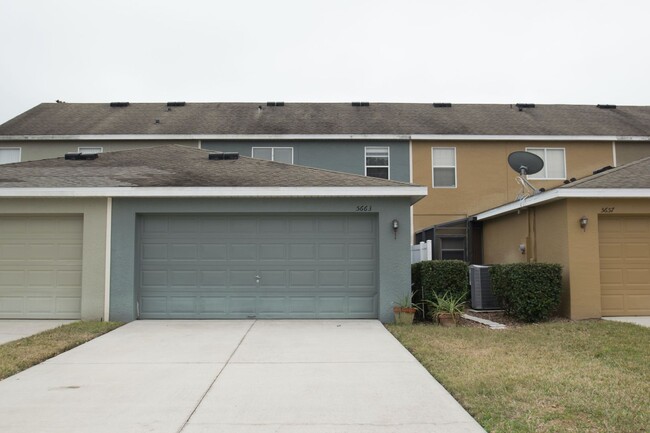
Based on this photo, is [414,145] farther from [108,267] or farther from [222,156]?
[108,267]

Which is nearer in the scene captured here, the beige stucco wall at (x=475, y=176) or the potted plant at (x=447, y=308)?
the potted plant at (x=447, y=308)

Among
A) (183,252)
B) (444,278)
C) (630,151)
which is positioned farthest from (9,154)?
(630,151)

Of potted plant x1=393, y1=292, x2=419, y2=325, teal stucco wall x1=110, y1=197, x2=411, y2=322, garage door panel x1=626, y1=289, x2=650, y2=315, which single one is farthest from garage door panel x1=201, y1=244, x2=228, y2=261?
garage door panel x1=626, y1=289, x2=650, y2=315

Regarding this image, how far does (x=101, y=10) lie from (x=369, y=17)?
7.26m

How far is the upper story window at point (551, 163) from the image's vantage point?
1864 centimetres

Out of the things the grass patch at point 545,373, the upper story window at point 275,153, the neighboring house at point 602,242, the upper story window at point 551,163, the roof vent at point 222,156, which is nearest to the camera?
the grass patch at point 545,373

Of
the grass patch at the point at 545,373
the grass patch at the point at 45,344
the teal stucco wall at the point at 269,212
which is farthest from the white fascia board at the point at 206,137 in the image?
the grass patch at the point at 545,373

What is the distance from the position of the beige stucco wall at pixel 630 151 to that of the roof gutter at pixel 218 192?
1137 cm

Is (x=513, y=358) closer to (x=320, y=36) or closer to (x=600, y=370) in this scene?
(x=600, y=370)

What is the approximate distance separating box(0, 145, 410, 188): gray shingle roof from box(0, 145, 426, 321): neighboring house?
9 cm

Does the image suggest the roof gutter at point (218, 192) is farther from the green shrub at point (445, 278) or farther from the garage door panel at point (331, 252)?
the green shrub at point (445, 278)

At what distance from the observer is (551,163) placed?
18750 mm

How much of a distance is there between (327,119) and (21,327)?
1234 cm

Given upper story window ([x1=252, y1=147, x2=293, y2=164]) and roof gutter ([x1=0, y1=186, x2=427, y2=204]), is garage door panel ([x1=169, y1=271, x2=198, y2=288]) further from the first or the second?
upper story window ([x1=252, y1=147, x2=293, y2=164])
